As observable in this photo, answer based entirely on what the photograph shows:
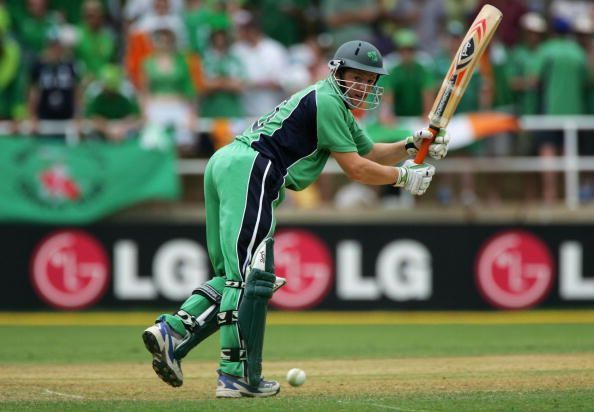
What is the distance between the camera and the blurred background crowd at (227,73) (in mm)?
15070

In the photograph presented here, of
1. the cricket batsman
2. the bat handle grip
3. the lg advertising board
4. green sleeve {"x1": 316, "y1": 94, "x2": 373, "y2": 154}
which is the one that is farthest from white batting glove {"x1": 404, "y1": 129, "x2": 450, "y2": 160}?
the lg advertising board

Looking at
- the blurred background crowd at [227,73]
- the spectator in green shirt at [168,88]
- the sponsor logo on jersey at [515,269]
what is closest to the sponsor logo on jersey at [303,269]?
the blurred background crowd at [227,73]

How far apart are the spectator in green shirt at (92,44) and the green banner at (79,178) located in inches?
59.3

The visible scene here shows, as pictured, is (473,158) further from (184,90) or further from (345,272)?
(184,90)

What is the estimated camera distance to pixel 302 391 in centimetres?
809

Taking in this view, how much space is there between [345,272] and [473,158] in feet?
7.14

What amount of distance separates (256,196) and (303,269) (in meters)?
7.45

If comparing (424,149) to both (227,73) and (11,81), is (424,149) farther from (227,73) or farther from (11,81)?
(11,81)

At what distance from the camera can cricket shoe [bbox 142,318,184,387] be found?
761 cm

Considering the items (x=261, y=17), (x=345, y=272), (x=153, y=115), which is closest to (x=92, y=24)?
(x=153, y=115)

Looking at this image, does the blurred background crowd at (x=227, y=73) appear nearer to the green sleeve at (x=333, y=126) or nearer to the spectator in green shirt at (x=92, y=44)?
the spectator in green shirt at (x=92, y=44)

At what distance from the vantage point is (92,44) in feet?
52.4

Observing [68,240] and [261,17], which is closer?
[68,240]

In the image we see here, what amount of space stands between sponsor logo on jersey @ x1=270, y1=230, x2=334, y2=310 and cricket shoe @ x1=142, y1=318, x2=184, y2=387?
23.8ft
